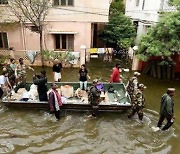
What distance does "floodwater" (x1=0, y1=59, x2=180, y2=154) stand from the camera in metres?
8.14

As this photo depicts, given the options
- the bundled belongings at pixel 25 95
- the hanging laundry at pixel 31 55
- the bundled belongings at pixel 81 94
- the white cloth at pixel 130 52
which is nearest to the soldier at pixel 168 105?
the bundled belongings at pixel 81 94

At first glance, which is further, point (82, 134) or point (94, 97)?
point (94, 97)

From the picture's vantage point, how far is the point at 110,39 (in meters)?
18.8

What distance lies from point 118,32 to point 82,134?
11371 mm

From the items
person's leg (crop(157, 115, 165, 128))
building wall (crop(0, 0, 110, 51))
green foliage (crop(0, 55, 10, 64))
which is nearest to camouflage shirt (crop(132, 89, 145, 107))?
person's leg (crop(157, 115, 165, 128))

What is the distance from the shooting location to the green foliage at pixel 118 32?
18.4 meters

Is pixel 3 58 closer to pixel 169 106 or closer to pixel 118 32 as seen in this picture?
pixel 118 32

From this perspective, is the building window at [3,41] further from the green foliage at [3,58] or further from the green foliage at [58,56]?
the green foliage at [58,56]


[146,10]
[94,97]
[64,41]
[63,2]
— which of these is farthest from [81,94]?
[146,10]

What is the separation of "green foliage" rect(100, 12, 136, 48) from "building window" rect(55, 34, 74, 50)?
3.09 metres

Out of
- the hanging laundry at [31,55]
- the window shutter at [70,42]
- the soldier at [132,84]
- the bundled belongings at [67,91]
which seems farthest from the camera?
the window shutter at [70,42]

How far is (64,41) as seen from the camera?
17.3 metres

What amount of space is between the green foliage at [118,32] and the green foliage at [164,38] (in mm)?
4669

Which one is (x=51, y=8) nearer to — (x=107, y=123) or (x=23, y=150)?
(x=107, y=123)
